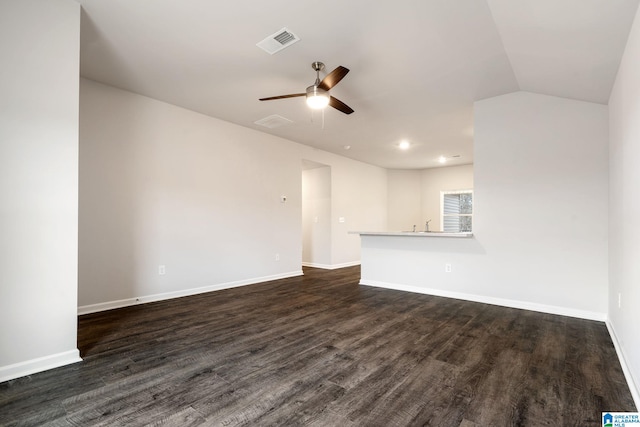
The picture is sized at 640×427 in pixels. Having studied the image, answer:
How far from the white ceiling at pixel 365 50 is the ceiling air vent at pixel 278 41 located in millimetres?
50

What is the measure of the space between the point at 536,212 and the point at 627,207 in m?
1.60

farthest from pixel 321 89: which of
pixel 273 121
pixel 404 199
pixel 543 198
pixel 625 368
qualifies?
pixel 404 199

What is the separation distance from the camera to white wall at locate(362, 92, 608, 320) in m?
3.46

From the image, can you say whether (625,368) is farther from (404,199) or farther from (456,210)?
(404,199)

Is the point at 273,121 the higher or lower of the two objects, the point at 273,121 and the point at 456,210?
the higher

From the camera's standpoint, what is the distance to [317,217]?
746cm

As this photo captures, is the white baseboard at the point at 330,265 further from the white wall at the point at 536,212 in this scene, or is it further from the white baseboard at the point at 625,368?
the white baseboard at the point at 625,368

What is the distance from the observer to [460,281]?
14.2 feet

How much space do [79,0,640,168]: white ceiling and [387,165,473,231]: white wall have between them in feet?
15.1

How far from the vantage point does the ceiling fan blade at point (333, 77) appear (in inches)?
107

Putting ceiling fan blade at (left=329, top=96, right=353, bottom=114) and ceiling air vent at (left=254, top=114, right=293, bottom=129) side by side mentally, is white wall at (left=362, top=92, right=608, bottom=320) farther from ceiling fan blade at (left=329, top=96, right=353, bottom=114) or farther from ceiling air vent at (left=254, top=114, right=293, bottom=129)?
ceiling air vent at (left=254, top=114, right=293, bottom=129)

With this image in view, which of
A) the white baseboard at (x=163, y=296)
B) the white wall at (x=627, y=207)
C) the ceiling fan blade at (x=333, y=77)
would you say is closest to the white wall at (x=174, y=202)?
the white baseboard at (x=163, y=296)

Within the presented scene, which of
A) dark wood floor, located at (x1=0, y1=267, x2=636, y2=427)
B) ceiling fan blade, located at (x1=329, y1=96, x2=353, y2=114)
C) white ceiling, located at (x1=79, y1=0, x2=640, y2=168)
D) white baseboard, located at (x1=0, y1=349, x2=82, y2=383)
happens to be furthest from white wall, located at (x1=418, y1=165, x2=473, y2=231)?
white baseboard, located at (x1=0, y1=349, x2=82, y2=383)

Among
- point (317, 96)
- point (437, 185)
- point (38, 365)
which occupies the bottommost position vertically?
point (38, 365)
